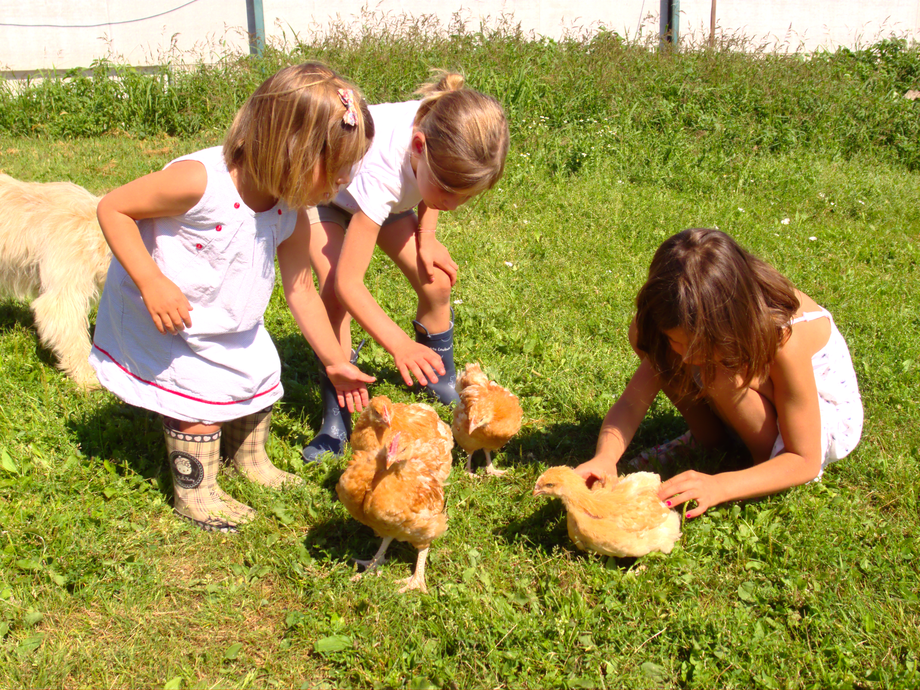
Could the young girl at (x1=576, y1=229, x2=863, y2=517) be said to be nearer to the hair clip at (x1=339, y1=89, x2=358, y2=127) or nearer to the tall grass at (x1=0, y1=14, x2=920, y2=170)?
the hair clip at (x1=339, y1=89, x2=358, y2=127)

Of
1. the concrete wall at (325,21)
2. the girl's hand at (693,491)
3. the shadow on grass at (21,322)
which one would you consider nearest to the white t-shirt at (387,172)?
the girl's hand at (693,491)

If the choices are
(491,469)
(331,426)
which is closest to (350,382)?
(331,426)

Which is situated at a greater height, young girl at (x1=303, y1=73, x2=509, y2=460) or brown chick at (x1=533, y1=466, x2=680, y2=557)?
young girl at (x1=303, y1=73, x2=509, y2=460)

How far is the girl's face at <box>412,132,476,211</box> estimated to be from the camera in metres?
3.06

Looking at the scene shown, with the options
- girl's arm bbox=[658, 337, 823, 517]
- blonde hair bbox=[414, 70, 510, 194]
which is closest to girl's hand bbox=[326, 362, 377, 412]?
blonde hair bbox=[414, 70, 510, 194]

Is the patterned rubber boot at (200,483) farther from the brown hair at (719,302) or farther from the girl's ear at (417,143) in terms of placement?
the brown hair at (719,302)

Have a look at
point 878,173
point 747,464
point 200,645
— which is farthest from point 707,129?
point 200,645

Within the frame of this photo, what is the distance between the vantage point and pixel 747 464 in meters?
3.48

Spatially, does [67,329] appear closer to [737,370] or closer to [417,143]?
[417,143]

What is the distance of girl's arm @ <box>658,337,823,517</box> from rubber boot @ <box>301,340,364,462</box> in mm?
1662

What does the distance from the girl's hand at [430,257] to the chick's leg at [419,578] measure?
1.56 meters

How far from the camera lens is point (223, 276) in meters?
2.87

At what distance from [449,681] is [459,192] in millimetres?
1921

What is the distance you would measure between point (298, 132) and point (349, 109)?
8.2 inches
